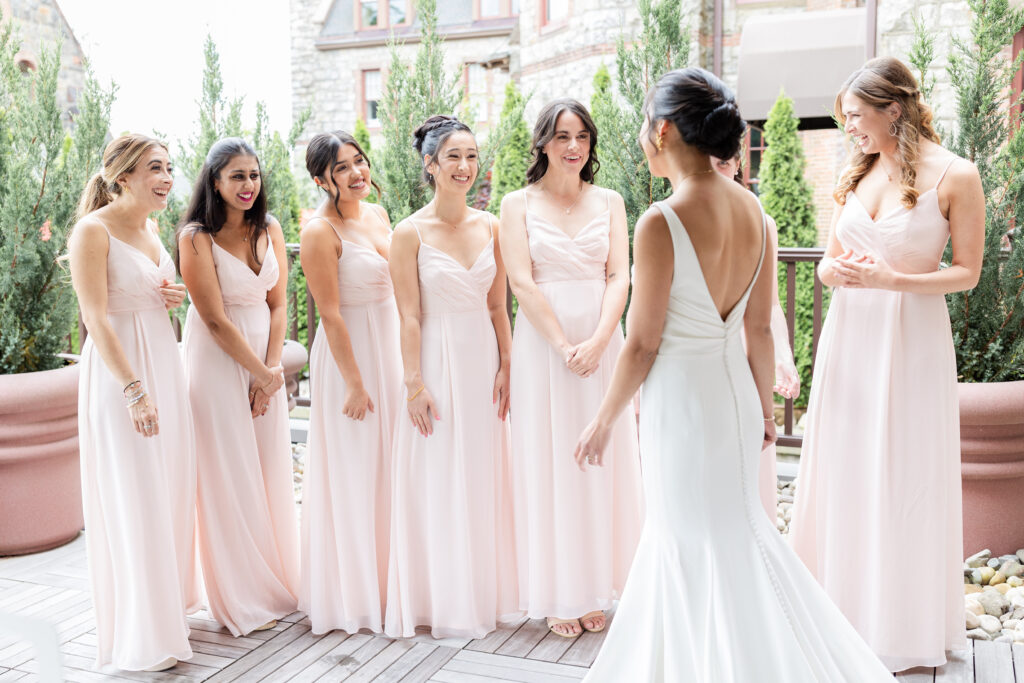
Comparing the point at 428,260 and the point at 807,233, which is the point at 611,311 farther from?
the point at 807,233

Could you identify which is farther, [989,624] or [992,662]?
[989,624]

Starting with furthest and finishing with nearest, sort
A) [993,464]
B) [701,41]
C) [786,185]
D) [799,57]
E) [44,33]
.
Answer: [44,33] < [799,57] < [701,41] < [786,185] < [993,464]

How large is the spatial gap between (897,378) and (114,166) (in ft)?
9.34

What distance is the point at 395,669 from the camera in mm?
3223

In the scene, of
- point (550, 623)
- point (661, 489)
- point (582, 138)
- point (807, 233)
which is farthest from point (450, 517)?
point (807, 233)

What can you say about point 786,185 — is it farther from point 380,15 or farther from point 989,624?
point 380,15

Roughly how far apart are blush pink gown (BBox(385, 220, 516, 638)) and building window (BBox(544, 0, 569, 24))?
10.1m

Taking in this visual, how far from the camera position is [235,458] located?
3.55 metres

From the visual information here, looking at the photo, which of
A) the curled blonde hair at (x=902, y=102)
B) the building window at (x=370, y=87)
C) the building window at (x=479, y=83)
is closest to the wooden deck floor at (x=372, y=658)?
the curled blonde hair at (x=902, y=102)

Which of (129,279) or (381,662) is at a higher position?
(129,279)

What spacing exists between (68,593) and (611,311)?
2.79 m

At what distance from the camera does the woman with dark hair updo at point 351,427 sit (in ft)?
11.5

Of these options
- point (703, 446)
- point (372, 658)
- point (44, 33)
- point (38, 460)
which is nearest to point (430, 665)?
point (372, 658)

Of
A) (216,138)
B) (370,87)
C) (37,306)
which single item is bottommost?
(37,306)
